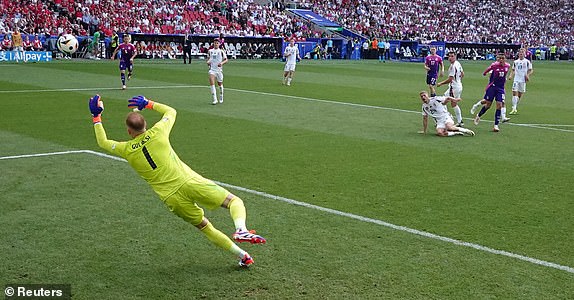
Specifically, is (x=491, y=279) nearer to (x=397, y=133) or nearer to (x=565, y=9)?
(x=397, y=133)

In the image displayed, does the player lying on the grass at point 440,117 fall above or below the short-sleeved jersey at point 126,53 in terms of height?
below

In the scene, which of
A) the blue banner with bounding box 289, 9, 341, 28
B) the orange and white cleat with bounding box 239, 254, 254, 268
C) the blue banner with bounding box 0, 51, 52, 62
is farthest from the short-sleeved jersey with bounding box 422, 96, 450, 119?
the blue banner with bounding box 289, 9, 341, 28

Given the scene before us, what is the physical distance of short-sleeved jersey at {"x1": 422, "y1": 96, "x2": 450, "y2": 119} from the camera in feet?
52.2

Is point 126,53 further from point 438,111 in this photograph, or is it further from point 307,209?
point 307,209

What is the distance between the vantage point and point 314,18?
6116 centimetres

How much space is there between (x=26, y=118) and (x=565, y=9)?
2841 inches

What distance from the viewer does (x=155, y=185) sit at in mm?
6793

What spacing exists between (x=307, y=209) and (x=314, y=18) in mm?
53623

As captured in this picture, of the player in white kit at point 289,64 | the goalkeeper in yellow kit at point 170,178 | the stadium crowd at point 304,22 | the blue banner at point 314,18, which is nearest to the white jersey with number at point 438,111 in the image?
the goalkeeper in yellow kit at point 170,178

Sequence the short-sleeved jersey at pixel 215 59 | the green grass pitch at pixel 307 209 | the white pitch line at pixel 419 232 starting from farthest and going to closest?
1. the short-sleeved jersey at pixel 215 59
2. the white pitch line at pixel 419 232
3. the green grass pitch at pixel 307 209

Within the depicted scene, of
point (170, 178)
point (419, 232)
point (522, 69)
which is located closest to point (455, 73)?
point (522, 69)

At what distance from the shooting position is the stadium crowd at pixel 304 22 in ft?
146

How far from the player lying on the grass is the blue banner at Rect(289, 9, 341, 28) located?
149 feet

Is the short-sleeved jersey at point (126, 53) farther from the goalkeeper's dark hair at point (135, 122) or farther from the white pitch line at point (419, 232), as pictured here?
the goalkeeper's dark hair at point (135, 122)
